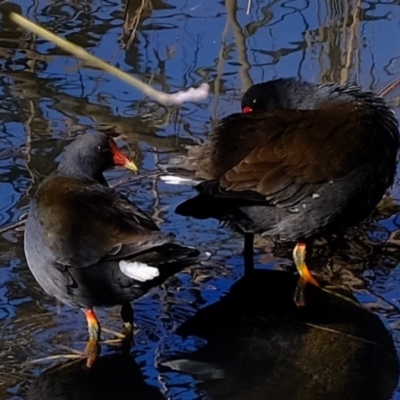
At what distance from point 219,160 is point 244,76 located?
1.87 meters

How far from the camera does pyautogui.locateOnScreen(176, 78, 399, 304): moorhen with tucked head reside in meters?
5.14

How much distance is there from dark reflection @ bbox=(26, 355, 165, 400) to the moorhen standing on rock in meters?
0.07

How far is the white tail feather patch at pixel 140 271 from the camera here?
175 inches

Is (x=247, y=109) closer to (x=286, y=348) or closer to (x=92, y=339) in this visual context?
(x=286, y=348)

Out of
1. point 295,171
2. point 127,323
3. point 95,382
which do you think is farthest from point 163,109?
point 95,382

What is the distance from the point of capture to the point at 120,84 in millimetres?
6875

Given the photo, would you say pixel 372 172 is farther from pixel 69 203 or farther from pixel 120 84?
pixel 120 84

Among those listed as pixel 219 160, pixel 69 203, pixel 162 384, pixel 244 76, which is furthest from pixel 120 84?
pixel 162 384

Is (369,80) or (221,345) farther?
(369,80)

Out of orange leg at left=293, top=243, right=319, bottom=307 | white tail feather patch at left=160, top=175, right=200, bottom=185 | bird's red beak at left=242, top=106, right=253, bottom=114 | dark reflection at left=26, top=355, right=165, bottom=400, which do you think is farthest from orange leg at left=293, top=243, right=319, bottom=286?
dark reflection at left=26, top=355, right=165, bottom=400

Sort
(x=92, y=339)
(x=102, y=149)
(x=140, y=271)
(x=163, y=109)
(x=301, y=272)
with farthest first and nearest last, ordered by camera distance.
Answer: (x=163, y=109) < (x=301, y=272) < (x=102, y=149) < (x=92, y=339) < (x=140, y=271)

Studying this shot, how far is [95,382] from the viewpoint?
4.53 metres

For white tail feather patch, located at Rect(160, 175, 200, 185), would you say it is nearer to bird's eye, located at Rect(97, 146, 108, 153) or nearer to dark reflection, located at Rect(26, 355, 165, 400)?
bird's eye, located at Rect(97, 146, 108, 153)

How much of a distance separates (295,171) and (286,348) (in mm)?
788
